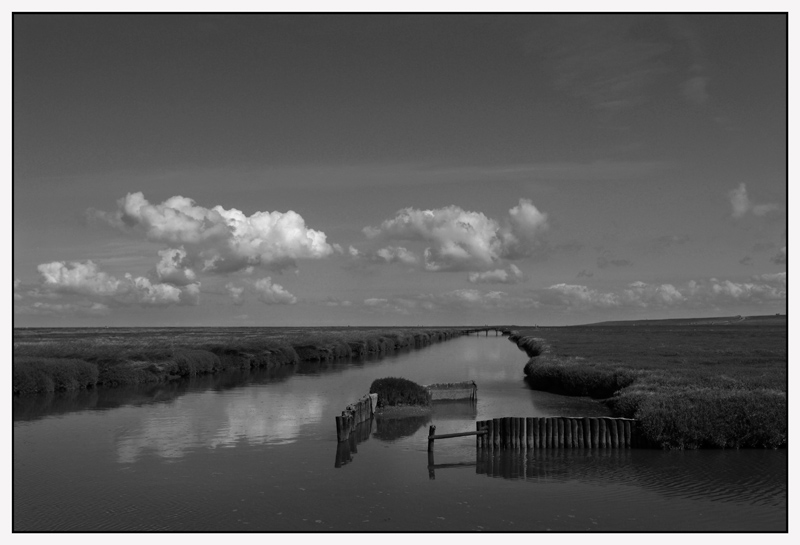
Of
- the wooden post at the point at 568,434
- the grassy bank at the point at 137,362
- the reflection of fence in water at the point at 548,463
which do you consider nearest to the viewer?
the reflection of fence in water at the point at 548,463

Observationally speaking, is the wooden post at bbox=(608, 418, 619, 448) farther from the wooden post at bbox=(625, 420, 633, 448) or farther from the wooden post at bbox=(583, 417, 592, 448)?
the wooden post at bbox=(583, 417, 592, 448)

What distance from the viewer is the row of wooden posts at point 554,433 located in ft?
79.7

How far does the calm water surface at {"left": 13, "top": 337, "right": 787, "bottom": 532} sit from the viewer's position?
16516mm

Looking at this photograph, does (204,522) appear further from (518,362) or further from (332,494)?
(518,362)

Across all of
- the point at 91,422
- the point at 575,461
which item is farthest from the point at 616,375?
the point at 91,422

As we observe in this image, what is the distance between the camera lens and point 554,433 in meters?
24.6

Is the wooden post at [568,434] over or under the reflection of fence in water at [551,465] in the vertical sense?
over

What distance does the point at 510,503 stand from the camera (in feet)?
58.0

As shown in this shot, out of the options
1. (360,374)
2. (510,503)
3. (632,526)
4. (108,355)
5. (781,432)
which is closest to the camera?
(632,526)

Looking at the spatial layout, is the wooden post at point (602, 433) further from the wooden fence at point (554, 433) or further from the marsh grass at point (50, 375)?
the marsh grass at point (50, 375)

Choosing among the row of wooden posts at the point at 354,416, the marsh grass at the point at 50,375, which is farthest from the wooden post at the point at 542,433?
the marsh grass at the point at 50,375

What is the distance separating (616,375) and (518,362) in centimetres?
3470

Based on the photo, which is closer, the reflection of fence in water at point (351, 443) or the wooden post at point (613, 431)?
the reflection of fence in water at point (351, 443)

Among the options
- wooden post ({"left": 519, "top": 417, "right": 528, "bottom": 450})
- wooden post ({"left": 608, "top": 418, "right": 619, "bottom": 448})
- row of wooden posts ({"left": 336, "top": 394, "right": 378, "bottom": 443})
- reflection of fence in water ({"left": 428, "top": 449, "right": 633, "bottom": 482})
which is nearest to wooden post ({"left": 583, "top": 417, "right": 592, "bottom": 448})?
reflection of fence in water ({"left": 428, "top": 449, "right": 633, "bottom": 482})
